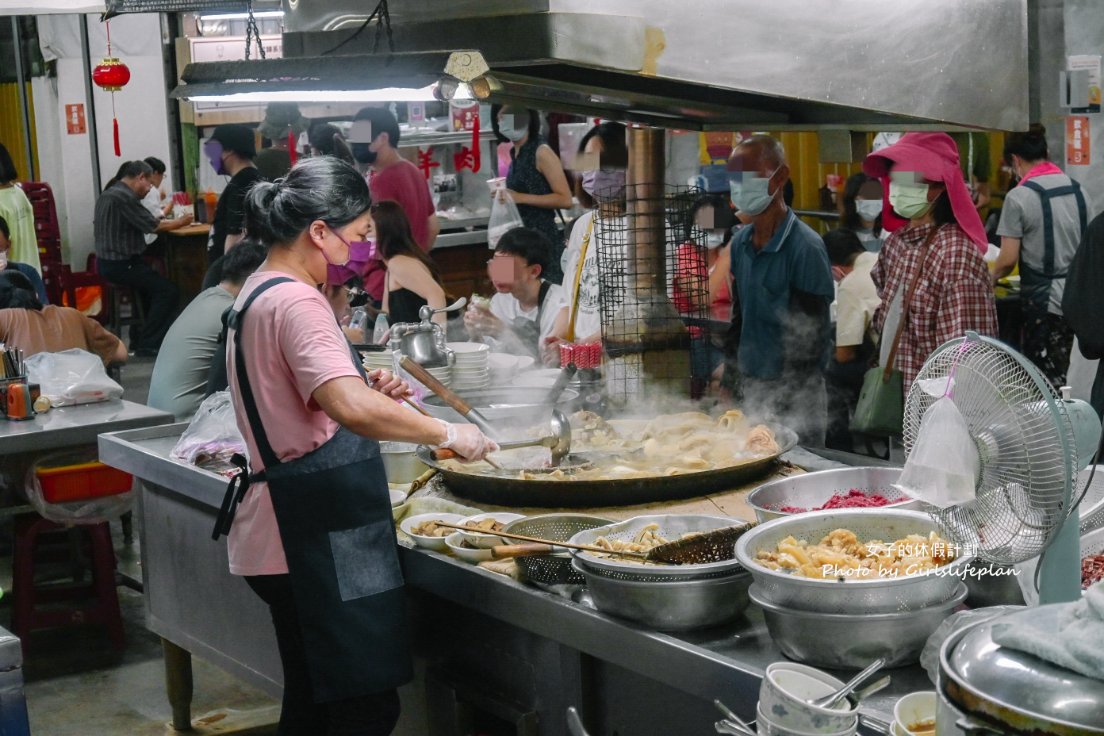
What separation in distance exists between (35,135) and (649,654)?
1480cm

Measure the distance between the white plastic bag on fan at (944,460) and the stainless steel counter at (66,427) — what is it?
12.3 ft

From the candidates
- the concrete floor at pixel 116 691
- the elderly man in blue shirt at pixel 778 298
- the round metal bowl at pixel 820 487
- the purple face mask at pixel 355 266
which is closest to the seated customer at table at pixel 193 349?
the concrete floor at pixel 116 691

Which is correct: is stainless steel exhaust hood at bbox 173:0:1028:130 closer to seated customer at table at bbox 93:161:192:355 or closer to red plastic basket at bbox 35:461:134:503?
red plastic basket at bbox 35:461:134:503

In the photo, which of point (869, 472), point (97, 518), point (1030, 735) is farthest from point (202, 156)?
point (1030, 735)

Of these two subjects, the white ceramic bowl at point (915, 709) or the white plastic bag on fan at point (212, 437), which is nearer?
the white ceramic bowl at point (915, 709)

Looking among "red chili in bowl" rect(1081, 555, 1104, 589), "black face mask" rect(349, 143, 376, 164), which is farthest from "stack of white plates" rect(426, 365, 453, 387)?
"black face mask" rect(349, 143, 376, 164)

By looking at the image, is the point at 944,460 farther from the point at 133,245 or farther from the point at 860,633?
the point at 133,245

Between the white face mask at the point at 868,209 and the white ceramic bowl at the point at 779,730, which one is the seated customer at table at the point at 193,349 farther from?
the white face mask at the point at 868,209

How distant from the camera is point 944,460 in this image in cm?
223

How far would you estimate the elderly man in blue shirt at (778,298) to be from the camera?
5469mm

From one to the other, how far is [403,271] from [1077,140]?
170 inches

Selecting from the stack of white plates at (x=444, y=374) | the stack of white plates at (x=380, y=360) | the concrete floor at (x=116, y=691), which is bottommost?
the concrete floor at (x=116, y=691)

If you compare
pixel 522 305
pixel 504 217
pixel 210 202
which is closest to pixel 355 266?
pixel 504 217

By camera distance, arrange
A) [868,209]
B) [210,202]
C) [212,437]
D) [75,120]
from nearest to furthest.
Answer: [212,437], [868,209], [210,202], [75,120]
